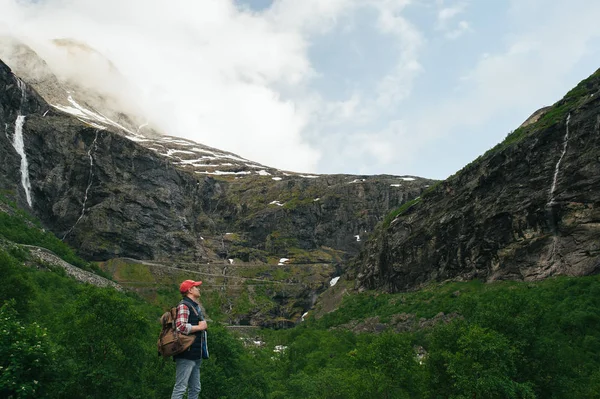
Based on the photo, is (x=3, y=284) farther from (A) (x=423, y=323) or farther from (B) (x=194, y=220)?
(B) (x=194, y=220)

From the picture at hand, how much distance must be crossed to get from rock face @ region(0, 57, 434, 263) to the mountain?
314mm

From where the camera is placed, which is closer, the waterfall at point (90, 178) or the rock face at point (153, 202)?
the rock face at point (153, 202)

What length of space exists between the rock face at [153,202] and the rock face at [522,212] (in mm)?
74647

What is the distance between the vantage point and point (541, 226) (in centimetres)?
5444

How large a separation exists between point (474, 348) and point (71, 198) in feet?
389

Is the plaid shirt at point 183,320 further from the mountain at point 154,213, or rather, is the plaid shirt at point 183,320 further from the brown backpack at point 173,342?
the mountain at point 154,213

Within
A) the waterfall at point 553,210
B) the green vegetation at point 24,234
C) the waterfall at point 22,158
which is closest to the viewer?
the waterfall at point 553,210

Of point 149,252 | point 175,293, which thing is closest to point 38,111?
point 149,252

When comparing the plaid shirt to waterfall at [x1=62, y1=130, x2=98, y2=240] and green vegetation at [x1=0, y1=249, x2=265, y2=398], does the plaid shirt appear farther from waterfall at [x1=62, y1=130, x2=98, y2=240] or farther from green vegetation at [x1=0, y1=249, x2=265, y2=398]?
waterfall at [x1=62, y1=130, x2=98, y2=240]

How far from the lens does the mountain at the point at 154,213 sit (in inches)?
4390

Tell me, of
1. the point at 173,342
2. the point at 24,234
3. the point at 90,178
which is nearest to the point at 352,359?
the point at 173,342

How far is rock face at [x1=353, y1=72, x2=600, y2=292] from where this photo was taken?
49.8 meters

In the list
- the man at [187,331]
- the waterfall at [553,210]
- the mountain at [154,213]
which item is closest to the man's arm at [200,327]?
the man at [187,331]

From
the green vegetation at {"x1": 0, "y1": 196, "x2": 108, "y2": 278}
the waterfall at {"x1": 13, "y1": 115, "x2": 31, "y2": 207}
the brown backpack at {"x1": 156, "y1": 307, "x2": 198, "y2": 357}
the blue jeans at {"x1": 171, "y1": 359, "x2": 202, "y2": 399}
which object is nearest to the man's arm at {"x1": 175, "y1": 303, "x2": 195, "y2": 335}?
the brown backpack at {"x1": 156, "y1": 307, "x2": 198, "y2": 357}
